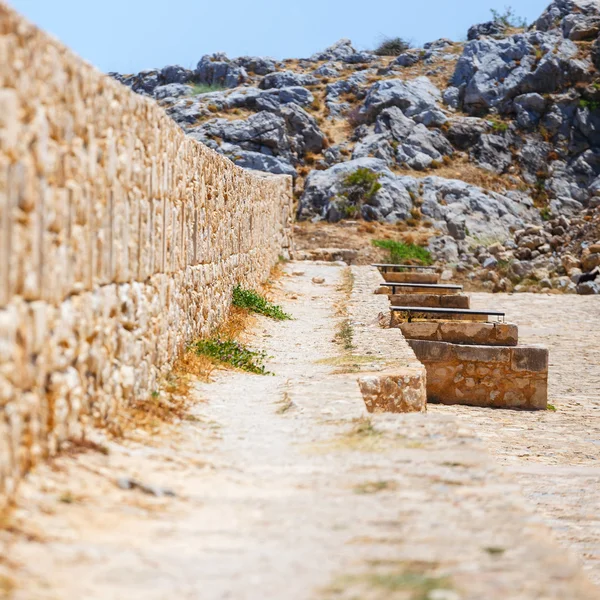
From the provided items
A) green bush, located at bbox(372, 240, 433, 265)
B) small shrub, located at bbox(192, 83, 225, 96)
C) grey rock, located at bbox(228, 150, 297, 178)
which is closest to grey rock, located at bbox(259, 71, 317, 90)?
small shrub, located at bbox(192, 83, 225, 96)

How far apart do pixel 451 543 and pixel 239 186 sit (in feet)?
28.6

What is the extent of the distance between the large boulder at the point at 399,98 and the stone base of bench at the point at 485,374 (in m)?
27.1

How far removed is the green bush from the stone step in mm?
8907

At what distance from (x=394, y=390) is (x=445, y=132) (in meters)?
29.8

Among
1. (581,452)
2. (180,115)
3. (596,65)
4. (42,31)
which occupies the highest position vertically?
(596,65)

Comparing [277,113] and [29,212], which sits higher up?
[277,113]

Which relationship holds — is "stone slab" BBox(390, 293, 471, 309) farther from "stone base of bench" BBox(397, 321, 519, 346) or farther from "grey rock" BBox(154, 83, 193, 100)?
"grey rock" BBox(154, 83, 193, 100)

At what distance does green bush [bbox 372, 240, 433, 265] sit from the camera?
23.3 metres

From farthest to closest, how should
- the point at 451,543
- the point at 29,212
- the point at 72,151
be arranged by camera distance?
1. the point at 72,151
2. the point at 29,212
3. the point at 451,543

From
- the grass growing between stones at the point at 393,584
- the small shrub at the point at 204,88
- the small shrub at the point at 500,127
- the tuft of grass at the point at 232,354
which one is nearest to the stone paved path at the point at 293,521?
the grass growing between stones at the point at 393,584

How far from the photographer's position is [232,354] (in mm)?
7969

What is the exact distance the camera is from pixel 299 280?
55.0 feet

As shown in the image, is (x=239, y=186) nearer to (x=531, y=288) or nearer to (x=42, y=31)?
(x=42, y=31)

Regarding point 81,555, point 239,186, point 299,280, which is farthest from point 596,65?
point 81,555
